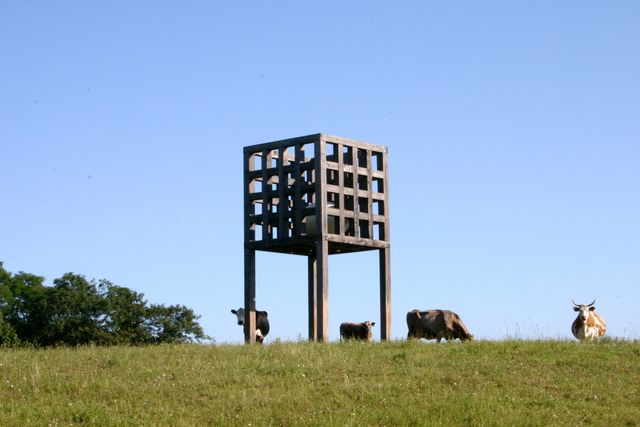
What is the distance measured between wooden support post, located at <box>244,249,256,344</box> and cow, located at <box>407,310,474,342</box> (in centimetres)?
455

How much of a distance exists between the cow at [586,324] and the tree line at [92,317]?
31738mm

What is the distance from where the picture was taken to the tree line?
6041 centimetres

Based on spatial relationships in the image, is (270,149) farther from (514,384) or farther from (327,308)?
(514,384)

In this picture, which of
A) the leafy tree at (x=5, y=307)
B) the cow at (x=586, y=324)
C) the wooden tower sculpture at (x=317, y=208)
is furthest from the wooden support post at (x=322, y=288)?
the leafy tree at (x=5, y=307)

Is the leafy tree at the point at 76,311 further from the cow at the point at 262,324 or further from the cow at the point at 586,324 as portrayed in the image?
the cow at the point at 586,324

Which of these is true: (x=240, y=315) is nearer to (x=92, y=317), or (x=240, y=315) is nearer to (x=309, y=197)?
(x=309, y=197)

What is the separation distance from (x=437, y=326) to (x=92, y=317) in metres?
33.4

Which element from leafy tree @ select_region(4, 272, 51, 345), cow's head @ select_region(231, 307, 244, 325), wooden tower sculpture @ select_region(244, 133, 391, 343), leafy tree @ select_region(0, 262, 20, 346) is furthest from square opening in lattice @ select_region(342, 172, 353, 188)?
leafy tree @ select_region(4, 272, 51, 345)

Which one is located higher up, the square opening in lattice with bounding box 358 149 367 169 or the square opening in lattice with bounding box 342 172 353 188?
the square opening in lattice with bounding box 358 149 367 169

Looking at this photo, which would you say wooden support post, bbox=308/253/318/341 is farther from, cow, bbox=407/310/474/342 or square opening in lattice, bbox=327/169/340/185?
cow, bbox=407/310/474/342

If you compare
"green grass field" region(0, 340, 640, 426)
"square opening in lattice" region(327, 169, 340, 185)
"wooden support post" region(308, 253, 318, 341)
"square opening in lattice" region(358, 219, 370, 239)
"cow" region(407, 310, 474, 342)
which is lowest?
"green grass field" region(0, 340, 640, 426)

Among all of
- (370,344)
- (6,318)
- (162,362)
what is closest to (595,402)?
(370,344)

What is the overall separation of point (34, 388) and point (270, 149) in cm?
1190

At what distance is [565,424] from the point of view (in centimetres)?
2011
